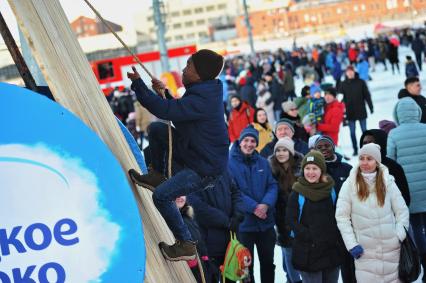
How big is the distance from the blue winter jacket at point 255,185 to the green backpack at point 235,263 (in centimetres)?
83

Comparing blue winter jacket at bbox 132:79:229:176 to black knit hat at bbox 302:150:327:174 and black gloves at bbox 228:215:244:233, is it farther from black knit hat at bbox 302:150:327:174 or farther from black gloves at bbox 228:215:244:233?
black gloves at bbox 228:215:244:233

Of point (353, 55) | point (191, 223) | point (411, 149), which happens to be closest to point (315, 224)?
point (191, 223)

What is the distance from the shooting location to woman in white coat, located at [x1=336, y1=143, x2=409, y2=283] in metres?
5.69

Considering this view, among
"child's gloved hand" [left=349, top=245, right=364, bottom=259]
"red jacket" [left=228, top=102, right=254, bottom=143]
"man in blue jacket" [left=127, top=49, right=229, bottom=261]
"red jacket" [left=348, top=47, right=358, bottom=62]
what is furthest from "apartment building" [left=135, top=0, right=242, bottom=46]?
"man in blue jacket" [left=127, top=49, right=229, bottom=261]

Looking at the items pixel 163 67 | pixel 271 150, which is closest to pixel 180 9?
pixel 163 67

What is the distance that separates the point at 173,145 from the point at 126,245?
2.43 ft

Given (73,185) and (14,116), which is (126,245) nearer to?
(73,185)

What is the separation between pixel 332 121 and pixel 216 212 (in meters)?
5.59

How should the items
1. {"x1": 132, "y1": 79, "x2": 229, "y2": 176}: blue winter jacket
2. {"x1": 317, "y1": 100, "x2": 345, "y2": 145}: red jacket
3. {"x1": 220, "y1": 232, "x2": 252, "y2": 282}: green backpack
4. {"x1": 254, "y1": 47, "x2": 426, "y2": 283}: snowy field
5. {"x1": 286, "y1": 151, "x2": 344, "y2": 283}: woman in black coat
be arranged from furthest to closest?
{"x1": 317, "y1": 100, "x2": 345, "y2": 145}: red jacket → {"x1": 254, "y1": 47, "x2": 426, "y2": 283}: snowy field → {"x1": 286, "y1": 151, "x2": 344, "y2": 283}: woman in black coat → {"x1": 220, "y1": 232, "x2": 252, "y2": 282}: green backpack → {"x1": 132, "y1": 79, "x2": 229, "y2": 176}: blue winter jacket

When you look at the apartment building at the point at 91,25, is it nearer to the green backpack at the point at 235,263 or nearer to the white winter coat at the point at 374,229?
the green backpack at the point at 235,263

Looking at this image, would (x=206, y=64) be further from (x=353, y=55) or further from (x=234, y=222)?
(x=353, y=55)

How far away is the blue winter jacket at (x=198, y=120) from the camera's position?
132 inches

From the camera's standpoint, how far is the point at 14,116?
2795 millimetres

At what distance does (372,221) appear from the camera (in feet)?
18.7
